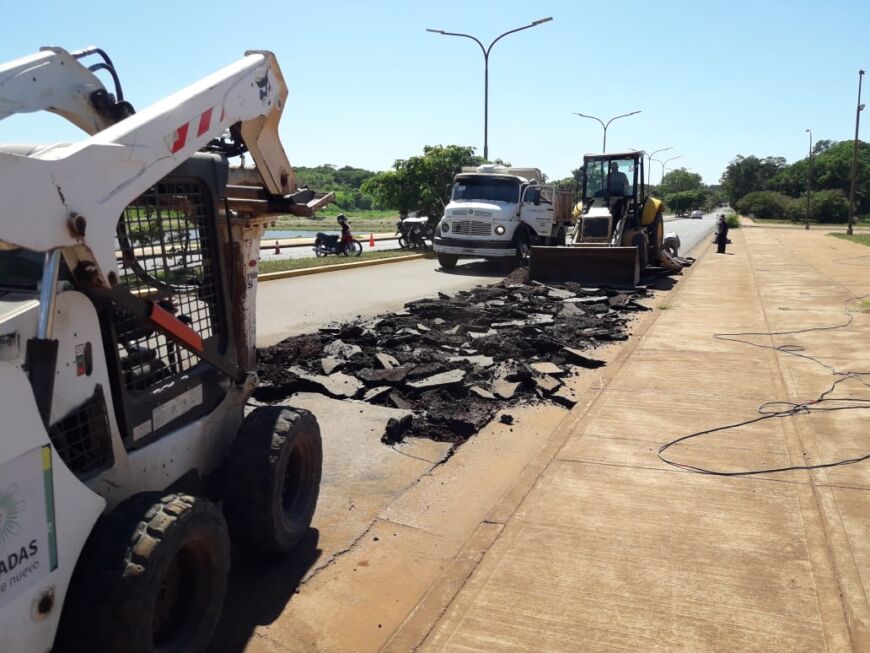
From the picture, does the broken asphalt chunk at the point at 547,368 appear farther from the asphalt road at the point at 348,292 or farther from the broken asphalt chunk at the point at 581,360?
the asphalt road at the point at 348,292

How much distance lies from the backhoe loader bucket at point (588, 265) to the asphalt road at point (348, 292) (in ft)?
5.60

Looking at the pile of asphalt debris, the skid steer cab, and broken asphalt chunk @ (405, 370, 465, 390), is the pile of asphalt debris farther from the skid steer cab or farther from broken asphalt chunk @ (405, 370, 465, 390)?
the skid steer cab

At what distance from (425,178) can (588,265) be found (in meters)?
14.8

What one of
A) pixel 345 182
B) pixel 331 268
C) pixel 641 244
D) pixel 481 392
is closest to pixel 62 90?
pixel 481 392

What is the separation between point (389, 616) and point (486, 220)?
16.9 metres

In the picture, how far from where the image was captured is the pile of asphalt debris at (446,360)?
289 inches

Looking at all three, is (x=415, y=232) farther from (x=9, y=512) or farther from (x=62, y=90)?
(x=9, y=512)

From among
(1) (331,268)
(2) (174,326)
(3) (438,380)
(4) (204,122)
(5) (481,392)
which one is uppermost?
(4) (204,122)

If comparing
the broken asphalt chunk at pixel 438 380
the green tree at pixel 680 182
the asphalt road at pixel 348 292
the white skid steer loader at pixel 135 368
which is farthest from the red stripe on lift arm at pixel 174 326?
the green tree at pixel 680 182

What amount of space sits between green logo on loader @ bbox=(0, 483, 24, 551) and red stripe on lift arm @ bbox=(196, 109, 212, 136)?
1751 mm

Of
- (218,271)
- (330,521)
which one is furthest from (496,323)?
(218,271)

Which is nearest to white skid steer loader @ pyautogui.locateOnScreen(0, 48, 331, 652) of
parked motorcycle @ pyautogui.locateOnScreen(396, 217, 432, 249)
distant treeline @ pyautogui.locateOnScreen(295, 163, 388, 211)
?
parked motorcycle @ pyautogui.locateOnScreen(396, 217, 432, 249)

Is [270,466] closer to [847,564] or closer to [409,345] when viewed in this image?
[847,564]

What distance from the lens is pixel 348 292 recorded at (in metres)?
15.7
